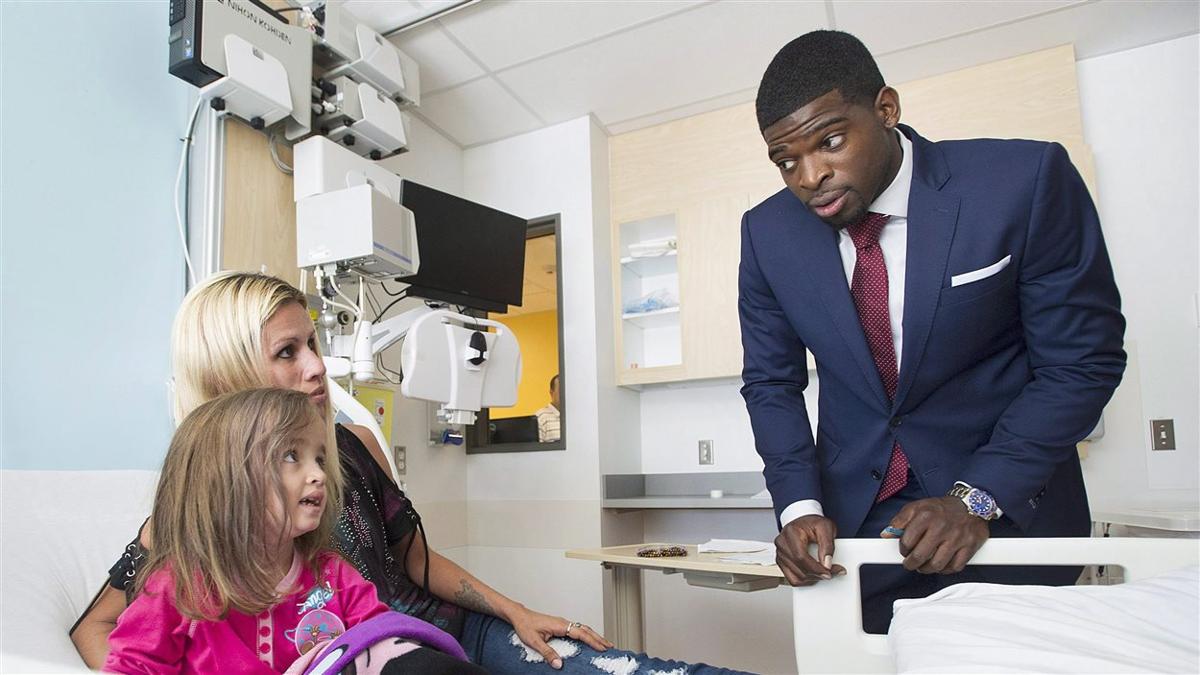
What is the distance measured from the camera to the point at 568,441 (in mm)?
3477

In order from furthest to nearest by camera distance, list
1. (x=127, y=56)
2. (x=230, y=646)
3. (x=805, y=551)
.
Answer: (x=127, y=56)
(x=805, y=551)
(x=230, y=646)

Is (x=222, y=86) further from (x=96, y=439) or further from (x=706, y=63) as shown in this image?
(x=706, y=63)

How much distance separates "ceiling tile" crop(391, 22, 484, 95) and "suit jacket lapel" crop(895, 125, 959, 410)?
2174 mm

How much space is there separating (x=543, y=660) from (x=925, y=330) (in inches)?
31.5

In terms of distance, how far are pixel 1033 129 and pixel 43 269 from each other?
330 centimetres

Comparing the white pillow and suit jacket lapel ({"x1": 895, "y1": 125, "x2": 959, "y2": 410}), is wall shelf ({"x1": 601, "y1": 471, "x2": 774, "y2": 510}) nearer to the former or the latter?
suit jacket lapel ({"x1": 895, "y1": 125, "x2": 959, "y2": 410})

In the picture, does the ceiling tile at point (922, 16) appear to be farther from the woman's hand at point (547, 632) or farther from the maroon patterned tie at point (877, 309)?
the woman's hand at point (547, 632)

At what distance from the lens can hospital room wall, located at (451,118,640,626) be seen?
341 centimetres

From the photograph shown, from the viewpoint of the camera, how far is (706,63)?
3148 mm

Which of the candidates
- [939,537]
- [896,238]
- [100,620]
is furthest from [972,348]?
[100,620]


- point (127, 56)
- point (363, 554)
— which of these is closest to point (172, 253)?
point (127, 56)

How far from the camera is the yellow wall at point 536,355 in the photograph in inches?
285

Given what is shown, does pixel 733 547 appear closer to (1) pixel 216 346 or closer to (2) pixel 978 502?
(2) pixel 978 502

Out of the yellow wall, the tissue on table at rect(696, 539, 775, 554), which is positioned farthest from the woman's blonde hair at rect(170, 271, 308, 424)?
the yellow wall
